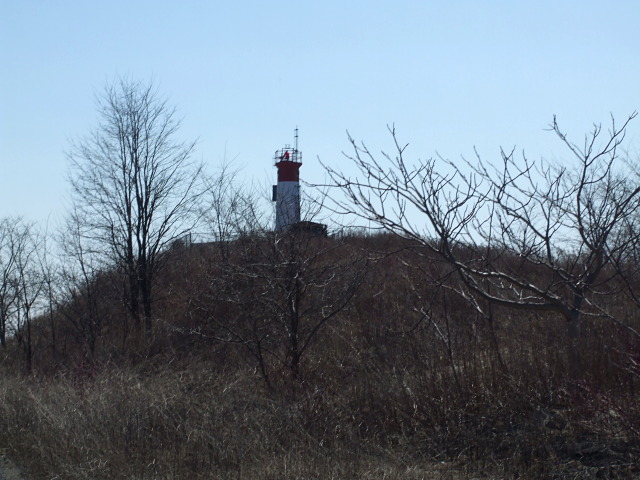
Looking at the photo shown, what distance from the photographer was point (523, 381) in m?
8.01

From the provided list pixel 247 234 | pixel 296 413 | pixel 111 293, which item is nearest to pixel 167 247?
pixel 111 293

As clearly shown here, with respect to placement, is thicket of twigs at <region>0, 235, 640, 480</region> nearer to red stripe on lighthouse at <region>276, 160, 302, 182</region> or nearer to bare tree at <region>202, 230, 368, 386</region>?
bare tree at <region>202, 230, 368, 386</region>

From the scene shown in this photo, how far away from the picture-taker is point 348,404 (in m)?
9.21

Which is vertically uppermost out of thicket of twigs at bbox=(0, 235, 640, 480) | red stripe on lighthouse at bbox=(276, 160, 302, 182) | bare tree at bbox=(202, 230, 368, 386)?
red stripe on lighthouse at bbox=(276, 160, 302, 182)

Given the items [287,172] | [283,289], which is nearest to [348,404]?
[283,289]

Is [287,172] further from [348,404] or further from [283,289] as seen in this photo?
[348,404]

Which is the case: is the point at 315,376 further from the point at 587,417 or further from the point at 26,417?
the point at 587,417

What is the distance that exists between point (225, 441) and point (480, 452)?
268cm

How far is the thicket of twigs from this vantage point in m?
6.64

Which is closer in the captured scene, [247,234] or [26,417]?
[26,417]

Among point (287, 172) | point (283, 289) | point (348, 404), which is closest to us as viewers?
point (348, 404)

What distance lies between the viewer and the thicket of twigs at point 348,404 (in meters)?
Answer: 6.64

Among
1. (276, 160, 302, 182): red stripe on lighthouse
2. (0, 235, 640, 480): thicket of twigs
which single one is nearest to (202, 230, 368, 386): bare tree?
(0, 235, 640, 480): thicket of twigs

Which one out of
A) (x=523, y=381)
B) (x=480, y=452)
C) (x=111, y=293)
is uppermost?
(x=111, y=293)
